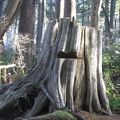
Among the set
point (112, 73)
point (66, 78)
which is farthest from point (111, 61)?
point (66, 78)

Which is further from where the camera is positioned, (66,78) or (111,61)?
→ (111,61)

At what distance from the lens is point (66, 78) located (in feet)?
18.5

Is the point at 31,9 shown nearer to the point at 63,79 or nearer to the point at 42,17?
the point at 63,79

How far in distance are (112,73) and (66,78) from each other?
639 cm

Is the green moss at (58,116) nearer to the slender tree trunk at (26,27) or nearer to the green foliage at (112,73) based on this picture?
the green foliage at (112,73)

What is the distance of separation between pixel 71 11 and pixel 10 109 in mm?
10244

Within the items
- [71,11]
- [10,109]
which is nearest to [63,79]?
[10,109]

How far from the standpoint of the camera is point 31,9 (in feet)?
53.2

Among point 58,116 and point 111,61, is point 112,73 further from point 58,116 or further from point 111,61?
point 58,116

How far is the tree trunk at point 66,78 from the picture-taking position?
5637 millimetres

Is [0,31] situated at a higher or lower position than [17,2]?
lower

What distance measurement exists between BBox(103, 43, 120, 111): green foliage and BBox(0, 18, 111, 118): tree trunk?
88 centimetres

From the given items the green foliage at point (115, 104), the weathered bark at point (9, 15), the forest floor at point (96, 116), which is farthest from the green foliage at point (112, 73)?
the weathered bark at point (9, 15)

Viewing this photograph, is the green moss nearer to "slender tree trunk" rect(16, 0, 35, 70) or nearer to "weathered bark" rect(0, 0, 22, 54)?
"weathered bark" rect(0, 0, 22, 54)
